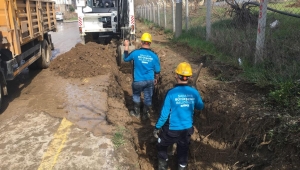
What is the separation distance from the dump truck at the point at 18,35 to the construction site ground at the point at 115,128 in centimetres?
78

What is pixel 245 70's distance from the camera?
20.2 ft

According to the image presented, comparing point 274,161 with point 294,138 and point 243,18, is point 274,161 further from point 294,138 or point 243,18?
point 243,18

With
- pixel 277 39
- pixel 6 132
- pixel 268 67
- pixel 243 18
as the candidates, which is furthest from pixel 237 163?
pixel 243 18

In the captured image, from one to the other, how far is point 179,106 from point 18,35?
4257 mm

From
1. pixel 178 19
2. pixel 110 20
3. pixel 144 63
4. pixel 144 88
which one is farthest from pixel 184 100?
pixel 178 19

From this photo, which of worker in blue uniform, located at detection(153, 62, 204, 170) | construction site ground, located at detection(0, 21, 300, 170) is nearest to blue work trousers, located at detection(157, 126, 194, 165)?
worker in blue uniform, located at detection(153, 62, 204, 170)

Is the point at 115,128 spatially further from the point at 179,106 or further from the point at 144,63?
the point at 144,63

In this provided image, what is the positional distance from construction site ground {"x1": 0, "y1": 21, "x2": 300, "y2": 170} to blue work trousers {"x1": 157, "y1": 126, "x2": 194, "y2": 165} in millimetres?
444

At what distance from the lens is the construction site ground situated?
393 cm

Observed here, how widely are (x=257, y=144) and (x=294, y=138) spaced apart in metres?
0.63

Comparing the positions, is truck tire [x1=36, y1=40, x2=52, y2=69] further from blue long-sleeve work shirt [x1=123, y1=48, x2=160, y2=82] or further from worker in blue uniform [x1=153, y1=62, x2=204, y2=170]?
worker in blue uniform [x1=153, y1=62, x2=204, y2=170]

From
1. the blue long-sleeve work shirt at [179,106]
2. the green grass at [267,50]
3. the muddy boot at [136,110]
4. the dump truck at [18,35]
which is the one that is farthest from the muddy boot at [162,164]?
the dump truck at [18,35]

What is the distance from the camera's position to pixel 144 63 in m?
6.05

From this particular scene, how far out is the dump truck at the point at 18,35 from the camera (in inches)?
222
